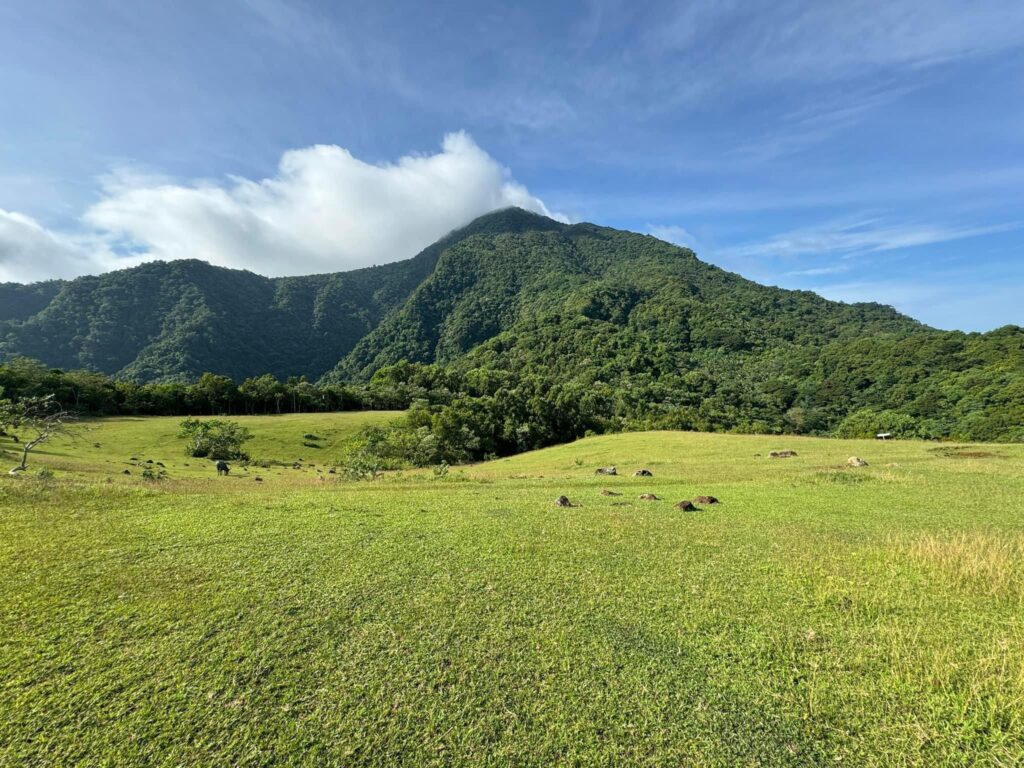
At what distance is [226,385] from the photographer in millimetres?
88500

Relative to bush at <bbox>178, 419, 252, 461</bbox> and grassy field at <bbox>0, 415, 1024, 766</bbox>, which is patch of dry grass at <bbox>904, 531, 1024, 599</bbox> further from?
bush at <bbox>178, 419, 252, 461</bbox>

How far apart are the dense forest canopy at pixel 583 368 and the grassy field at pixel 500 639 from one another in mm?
47908

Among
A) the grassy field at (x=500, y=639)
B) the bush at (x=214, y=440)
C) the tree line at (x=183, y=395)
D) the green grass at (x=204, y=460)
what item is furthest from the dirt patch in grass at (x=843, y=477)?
the tree line at (x=183, y=395)

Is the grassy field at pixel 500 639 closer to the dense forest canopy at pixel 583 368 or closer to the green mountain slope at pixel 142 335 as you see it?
the dense forest canopy at pixel 583 368

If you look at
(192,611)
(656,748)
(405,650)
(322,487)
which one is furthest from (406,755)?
(322,487)

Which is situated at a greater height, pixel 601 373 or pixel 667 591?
pixel 601 373

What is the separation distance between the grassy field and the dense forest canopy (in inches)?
1886

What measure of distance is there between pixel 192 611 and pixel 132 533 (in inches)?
210

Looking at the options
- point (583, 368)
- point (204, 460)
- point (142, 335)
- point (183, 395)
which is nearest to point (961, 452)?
point (204, 460)

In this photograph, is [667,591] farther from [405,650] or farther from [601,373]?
[601,373]

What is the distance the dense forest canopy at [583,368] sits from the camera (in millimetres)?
75625

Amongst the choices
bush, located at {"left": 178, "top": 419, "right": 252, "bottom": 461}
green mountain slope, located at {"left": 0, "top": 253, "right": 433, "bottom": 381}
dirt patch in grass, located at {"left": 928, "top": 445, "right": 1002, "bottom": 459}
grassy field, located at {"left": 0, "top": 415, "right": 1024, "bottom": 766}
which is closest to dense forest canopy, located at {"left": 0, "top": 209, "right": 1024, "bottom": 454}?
green mountain slope, located at {"left": 0, "top": 253, "right": 433, "bottom": 381}

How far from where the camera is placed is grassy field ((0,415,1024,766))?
460 cm

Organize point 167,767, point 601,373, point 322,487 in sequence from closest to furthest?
point 167,767, point 322,487, point 601,373
